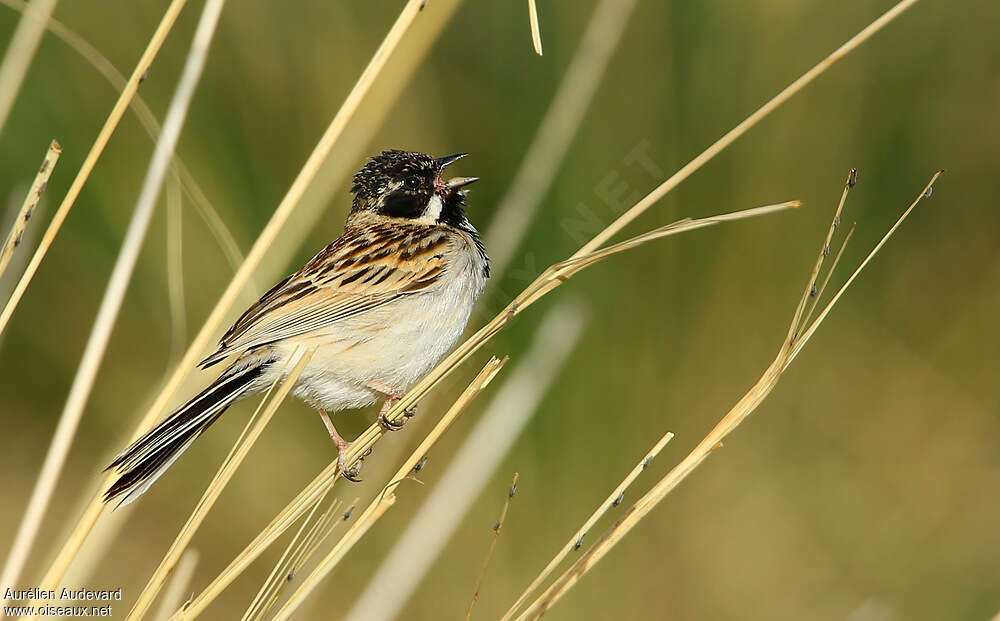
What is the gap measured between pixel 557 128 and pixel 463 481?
4.45 feet

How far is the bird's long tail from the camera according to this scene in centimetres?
245

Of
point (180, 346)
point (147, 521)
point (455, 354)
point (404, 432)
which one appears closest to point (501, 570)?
point (404, 432)

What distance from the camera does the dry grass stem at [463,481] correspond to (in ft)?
11.0

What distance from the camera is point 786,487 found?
5152 millimetres

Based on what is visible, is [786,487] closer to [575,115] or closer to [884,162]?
[884,162]

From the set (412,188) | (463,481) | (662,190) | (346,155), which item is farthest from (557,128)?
(662,190)

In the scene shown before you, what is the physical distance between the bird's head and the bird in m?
0.01

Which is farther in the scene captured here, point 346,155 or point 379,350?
point 379,350

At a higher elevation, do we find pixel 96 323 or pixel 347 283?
pixel 96 323

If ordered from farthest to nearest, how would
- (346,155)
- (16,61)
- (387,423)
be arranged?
(346,155) → (387,423) → (16,61)

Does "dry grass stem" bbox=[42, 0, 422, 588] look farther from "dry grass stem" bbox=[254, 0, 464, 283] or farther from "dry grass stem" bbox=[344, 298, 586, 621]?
"dry grass stem" bbox=[344, 298, 586, 621]

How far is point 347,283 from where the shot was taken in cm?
361

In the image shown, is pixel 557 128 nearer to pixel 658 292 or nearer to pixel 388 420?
pixel 388 420

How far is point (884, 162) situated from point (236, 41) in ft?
11.0
